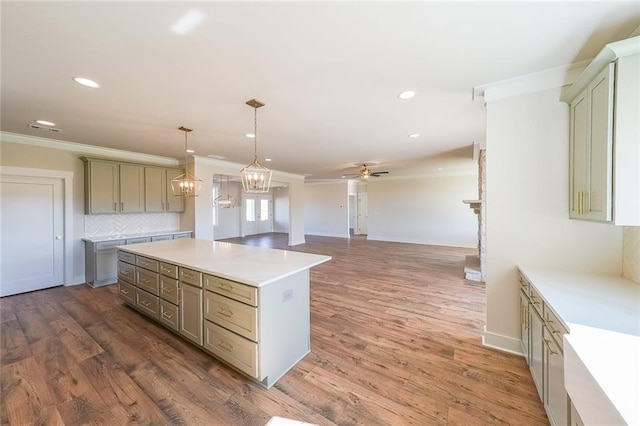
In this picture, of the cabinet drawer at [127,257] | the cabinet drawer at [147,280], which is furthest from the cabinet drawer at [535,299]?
the cabinet drawer at [127,257]

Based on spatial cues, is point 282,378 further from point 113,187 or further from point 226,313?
point 113,187

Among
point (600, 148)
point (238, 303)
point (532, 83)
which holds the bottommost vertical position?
point (238, 303)

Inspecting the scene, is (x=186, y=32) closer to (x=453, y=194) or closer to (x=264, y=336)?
(x=264, y=336)

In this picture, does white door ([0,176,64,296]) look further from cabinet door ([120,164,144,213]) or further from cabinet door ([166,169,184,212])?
cabinet door ([166,169,184,212])

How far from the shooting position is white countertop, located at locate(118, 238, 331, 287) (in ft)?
6.68

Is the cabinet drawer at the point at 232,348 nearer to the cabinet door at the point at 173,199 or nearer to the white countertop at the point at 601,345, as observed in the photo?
the white countertop at the point at 601,345

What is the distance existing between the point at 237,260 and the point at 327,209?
8767mm

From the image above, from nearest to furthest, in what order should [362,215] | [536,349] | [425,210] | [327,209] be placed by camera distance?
[536,349] → [425,210] → [327,209] → [362,215]

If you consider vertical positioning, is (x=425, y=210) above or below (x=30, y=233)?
above

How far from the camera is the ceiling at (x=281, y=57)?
57.2 inches

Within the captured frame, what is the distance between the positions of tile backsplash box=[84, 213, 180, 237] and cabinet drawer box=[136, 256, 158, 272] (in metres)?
2.72

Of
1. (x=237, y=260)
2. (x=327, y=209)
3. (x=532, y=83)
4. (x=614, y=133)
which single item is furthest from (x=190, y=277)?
(x=327, y=209)

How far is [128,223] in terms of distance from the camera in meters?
5.26

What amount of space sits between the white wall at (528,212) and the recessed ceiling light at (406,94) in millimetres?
752
